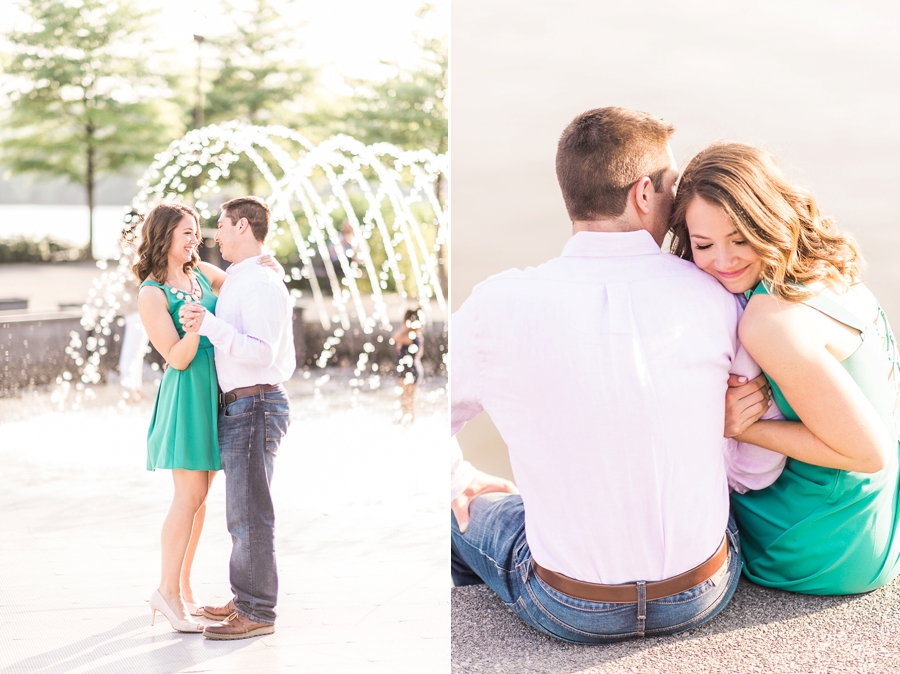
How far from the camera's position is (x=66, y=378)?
10.2 meters

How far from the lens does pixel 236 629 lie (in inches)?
138

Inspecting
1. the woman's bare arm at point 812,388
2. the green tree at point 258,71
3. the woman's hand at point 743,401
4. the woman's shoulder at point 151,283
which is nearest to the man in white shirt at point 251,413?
the woman's shoulder at point 151,283

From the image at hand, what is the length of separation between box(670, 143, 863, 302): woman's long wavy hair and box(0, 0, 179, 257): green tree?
18928 millimetres

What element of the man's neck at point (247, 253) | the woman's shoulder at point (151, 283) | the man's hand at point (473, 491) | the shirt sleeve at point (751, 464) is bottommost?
the man's hand at point (473, 491)

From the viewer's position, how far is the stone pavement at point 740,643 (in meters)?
2.34

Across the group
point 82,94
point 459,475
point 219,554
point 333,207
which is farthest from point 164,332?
point 82,94

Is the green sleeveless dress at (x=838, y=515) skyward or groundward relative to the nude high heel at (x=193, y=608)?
skyward

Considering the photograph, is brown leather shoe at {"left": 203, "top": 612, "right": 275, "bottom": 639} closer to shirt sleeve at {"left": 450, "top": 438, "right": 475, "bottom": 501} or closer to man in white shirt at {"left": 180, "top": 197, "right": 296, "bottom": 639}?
man in white shirt at {"left": 180, "top": 197, "right": 296, "bottom": 639}

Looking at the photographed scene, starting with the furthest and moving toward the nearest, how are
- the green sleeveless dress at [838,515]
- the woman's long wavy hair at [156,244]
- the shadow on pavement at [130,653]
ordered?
1. the woman's long wavy hair at [156,244]
2. the shadow on pavement at [130,653]
3. the green sleeveless dress at [838,515]

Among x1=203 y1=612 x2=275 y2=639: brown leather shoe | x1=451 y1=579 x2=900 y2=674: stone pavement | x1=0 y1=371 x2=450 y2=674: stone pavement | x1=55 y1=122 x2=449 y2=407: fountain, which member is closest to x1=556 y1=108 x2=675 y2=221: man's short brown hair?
x1=451 y1=579 x2=900 y2=674: stone pavement

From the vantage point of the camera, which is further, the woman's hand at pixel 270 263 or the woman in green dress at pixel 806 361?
the woman's hand at pixel 270 263

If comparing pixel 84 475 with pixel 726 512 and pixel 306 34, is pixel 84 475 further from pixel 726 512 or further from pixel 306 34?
pixel 306 34

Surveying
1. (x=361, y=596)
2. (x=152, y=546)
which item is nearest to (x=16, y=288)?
(x=152, y=546)

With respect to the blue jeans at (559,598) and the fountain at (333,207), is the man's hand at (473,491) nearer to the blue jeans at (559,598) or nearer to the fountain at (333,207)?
the blue jeans at (559,598)
